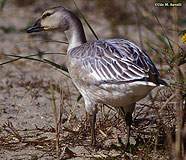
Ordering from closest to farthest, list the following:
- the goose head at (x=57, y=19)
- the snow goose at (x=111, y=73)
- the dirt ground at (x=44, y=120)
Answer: the snow goose at (x=111, y=73)
the dirt ground at (x=44, y=120)
the goose head at (x=57, y=19)

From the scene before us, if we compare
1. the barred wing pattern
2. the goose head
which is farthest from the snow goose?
the goose head

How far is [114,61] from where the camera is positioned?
3.24 metres

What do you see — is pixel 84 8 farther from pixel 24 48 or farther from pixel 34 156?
pixel 34 156

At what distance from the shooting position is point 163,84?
2939 millimetres

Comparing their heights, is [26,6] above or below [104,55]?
above

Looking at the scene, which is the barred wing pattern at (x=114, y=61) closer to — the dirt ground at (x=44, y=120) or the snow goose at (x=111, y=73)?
the snow goose at (x=111, y=73)

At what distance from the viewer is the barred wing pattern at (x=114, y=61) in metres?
3.05

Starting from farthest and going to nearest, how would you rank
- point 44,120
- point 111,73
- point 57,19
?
point 44,120, point 57,19, point 111,73

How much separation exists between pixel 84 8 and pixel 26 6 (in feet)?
4.28

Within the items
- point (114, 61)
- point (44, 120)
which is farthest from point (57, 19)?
point (44, 120)

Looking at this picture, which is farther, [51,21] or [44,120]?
[44,120]

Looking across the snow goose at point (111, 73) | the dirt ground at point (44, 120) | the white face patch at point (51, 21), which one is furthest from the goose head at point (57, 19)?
the dirt ground at point (44, 120)

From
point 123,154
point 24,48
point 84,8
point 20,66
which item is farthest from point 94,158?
point 84,8

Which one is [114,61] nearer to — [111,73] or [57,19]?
[111,73]
